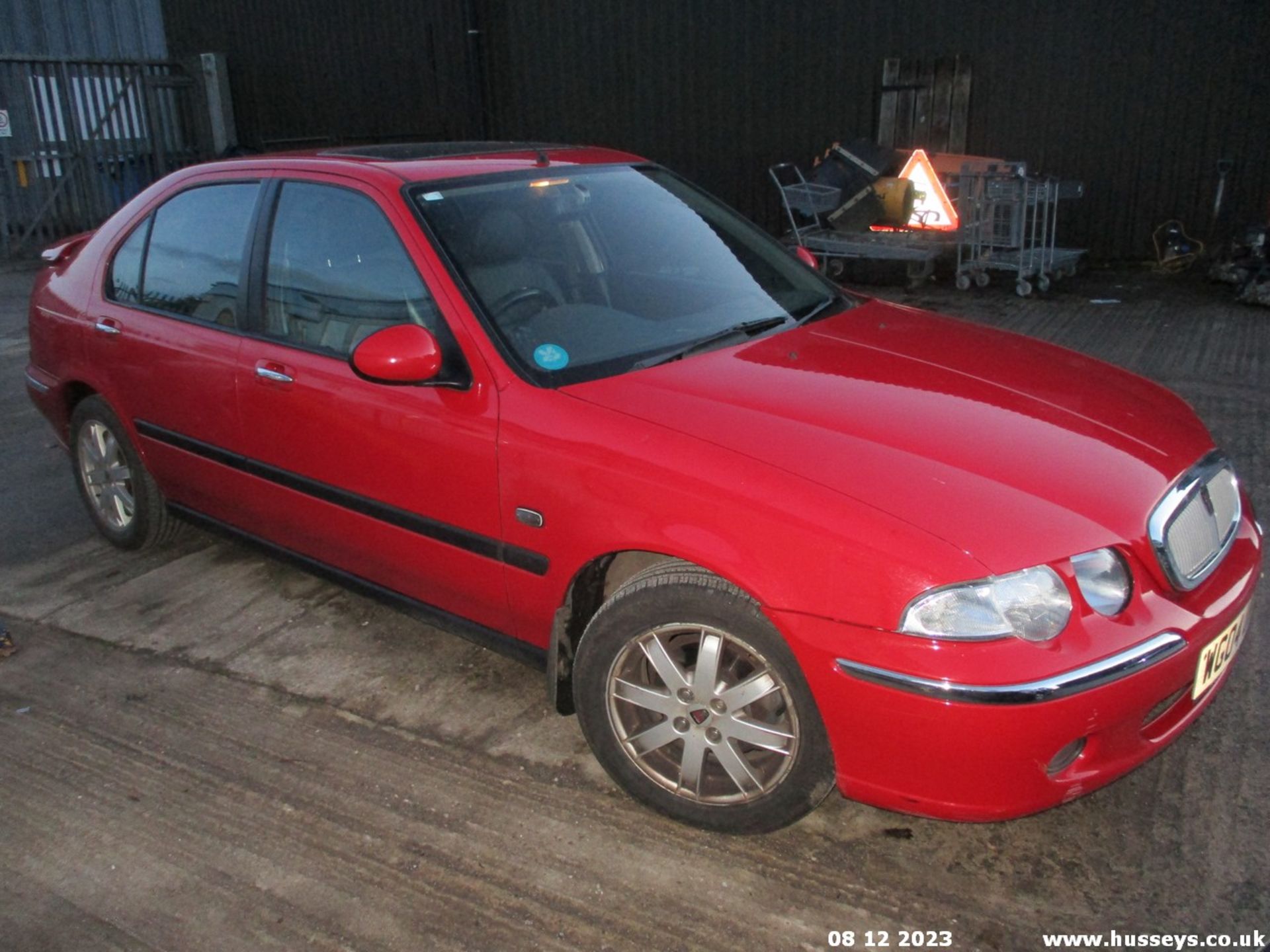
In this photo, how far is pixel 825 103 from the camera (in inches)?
448

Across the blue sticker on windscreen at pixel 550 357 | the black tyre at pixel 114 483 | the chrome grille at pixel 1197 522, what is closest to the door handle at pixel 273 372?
the blue sticker on windscreen at pixel 550 357

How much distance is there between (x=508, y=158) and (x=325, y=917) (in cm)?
245

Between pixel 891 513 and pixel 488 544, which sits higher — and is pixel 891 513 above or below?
above

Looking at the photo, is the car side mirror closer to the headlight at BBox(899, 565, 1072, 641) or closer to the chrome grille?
the headlight at BBox(899, 565, 1072, 641)

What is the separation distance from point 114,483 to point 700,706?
3095mm

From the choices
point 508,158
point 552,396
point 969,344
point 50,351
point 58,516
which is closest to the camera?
point 552,396

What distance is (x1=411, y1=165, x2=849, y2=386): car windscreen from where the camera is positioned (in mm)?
3131

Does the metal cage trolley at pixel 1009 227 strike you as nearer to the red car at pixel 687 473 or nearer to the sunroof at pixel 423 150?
the red car at pixel 687 473

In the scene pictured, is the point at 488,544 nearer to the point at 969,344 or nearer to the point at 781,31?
the point at 969,344

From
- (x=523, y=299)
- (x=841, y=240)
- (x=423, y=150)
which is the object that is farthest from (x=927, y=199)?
(x=523, y=299)

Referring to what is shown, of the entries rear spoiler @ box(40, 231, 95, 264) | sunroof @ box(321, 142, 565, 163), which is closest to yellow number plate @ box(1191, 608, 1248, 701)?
sunroof @ box(321, 142, 565, 163)

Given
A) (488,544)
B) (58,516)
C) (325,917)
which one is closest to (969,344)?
(488,544)

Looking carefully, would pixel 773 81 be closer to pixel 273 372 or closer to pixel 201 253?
pixel 201 253

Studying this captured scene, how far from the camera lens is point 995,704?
90.7 inches
